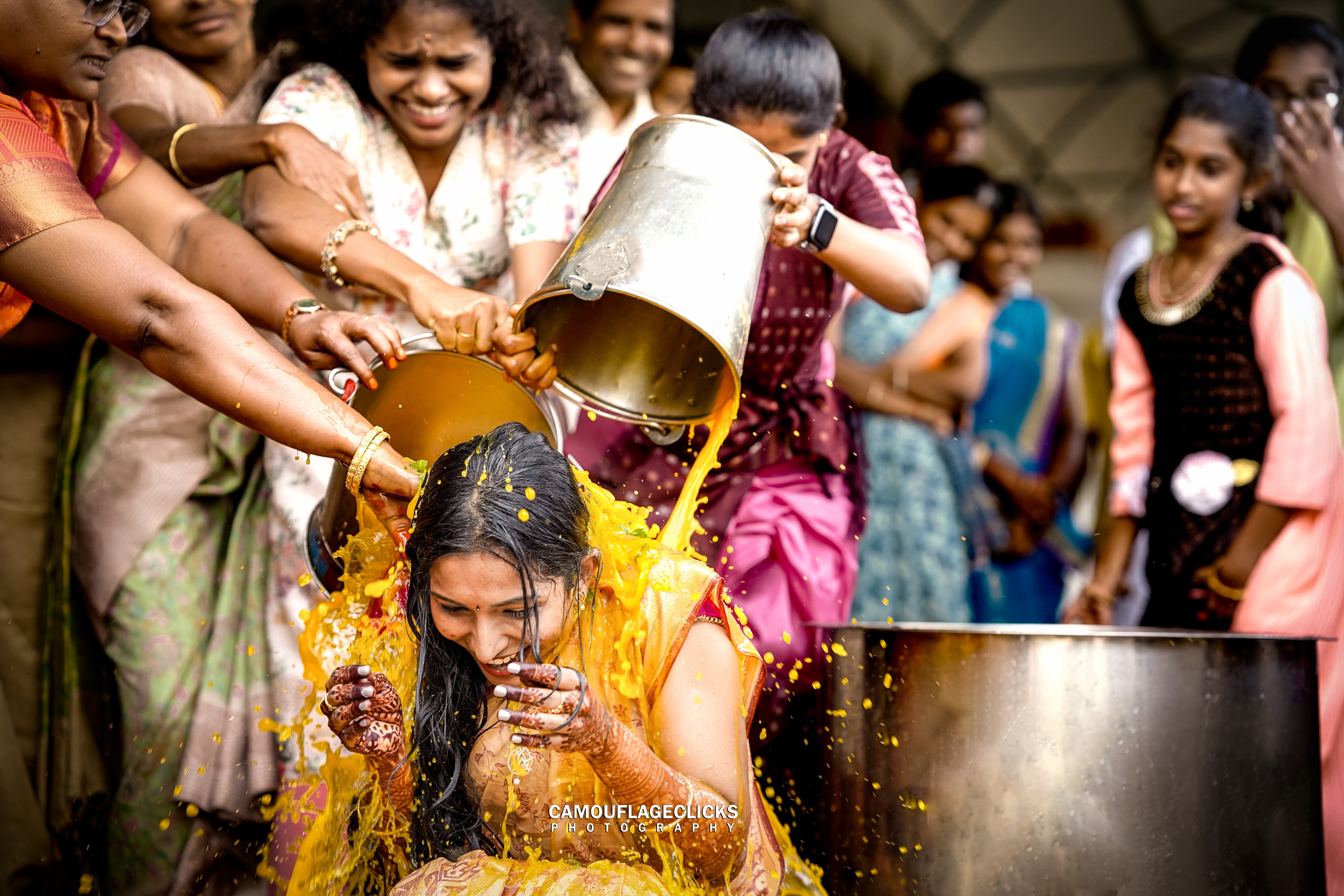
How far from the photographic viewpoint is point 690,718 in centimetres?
179

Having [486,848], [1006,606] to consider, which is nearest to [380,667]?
[486,848]

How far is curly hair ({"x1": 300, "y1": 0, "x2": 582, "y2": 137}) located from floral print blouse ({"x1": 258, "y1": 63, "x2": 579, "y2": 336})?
3cm

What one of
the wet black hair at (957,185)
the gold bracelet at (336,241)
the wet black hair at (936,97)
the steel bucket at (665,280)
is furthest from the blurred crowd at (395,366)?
the wet black hair at (936,97)

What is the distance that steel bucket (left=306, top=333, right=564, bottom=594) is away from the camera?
2.12 metres

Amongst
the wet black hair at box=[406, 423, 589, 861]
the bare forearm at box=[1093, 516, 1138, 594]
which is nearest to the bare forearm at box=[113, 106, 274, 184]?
the wet black hair at box=[406, 423, 589, 861]

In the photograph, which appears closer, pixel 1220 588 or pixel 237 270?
pixel 237 270

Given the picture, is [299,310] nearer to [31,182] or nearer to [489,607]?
[31,182]

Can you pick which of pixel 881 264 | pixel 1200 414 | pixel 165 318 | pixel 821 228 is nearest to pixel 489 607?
pixel 165 318

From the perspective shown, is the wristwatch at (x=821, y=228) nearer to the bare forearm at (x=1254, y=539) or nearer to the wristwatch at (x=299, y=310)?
the wristwatch at (x=299, y=310)

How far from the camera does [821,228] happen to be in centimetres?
222

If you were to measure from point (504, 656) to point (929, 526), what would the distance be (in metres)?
2.50

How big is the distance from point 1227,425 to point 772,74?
1593 millimetres

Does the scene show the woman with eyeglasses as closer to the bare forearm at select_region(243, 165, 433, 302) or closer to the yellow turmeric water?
the bare forearm at select_region(243, 165, 433, 302)

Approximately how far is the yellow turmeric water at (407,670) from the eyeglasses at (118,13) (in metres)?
1.01
